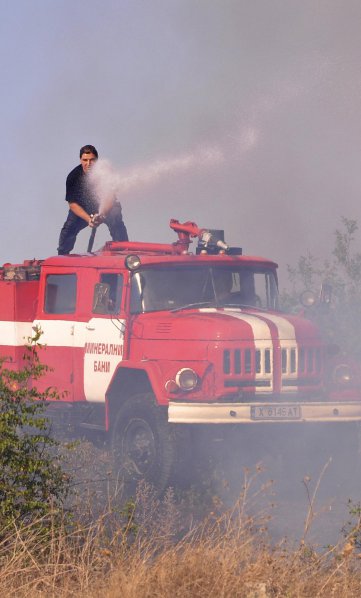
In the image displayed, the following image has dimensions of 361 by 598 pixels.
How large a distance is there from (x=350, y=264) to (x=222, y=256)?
30.3 feet

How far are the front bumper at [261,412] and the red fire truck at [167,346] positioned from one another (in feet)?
0.03

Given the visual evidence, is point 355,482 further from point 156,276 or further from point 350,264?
point 350,264

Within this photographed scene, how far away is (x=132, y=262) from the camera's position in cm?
1199

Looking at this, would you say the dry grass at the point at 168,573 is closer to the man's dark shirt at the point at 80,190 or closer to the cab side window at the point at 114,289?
the cab side window at the point at 114,289

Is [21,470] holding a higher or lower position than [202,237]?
lower

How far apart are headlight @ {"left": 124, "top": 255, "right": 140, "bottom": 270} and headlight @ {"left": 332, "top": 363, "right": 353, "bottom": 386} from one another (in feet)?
7.89

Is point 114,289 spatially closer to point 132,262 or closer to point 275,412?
point 132,262

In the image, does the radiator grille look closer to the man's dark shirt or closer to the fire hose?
the fire hose

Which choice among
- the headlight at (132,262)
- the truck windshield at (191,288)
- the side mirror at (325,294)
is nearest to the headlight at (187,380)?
the truck windshield at (191,288)

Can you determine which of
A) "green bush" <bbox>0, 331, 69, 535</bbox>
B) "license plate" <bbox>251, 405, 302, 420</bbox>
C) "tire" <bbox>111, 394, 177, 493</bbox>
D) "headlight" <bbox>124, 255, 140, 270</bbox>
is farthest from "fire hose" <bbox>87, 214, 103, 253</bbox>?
"green bush" <bbox>0, 331, 69, 535</bbox>

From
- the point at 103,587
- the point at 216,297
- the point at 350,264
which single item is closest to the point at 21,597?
the point at 103,587

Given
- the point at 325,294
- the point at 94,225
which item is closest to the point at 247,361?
the point at 325,294

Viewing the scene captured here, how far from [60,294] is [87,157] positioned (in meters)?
2.06

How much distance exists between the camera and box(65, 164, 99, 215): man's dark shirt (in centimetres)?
1432
